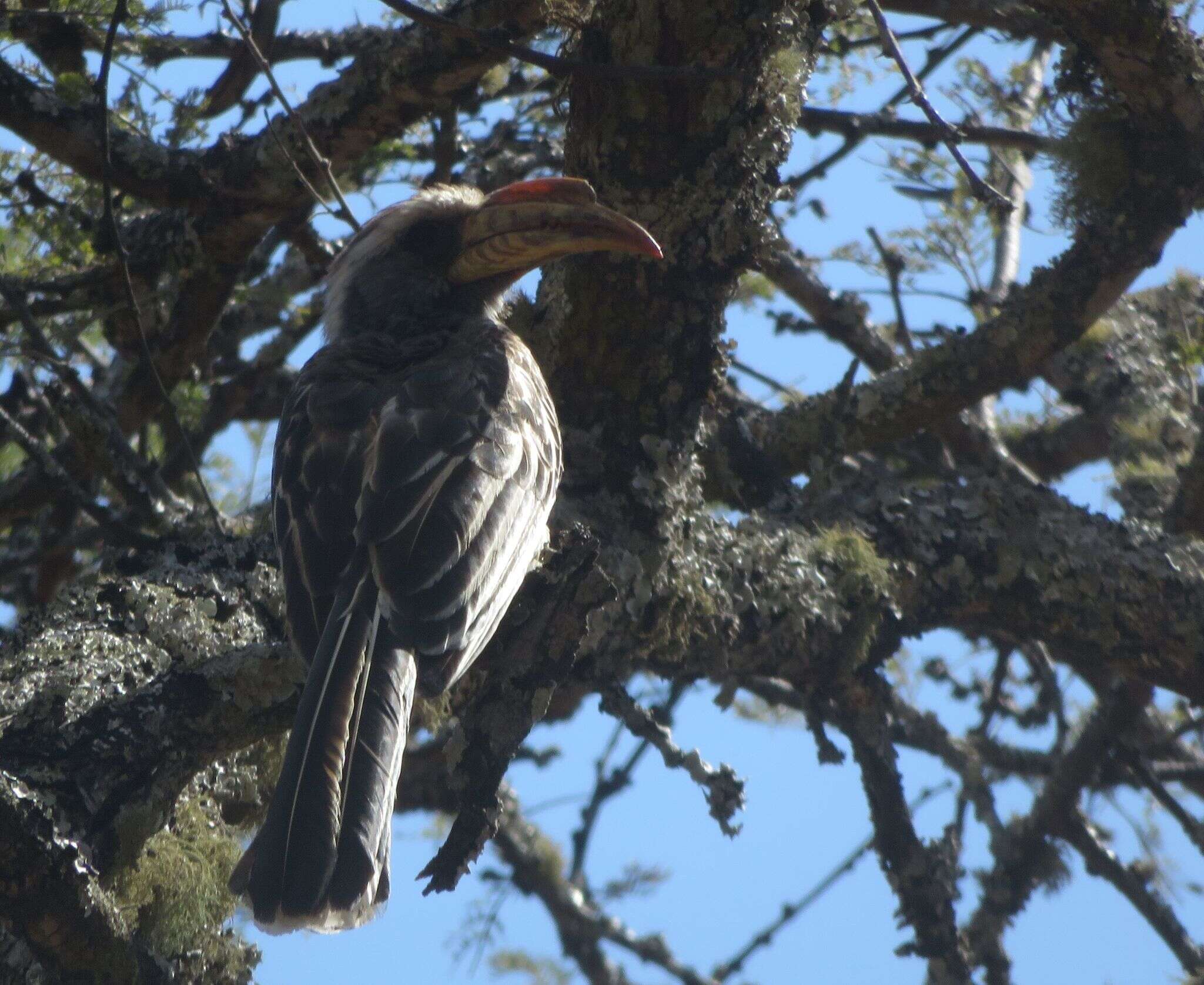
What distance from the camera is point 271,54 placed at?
4.76 meters

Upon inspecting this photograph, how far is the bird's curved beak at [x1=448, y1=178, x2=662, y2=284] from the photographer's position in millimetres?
3170

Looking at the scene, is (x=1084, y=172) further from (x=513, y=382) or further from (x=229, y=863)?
(x=229, y=863)

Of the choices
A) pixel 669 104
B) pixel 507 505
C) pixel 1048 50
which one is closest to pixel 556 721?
pixel 507 505

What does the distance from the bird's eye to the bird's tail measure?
78.6 inches

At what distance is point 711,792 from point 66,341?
257cm

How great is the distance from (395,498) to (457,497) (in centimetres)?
14

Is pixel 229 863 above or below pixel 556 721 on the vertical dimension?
below

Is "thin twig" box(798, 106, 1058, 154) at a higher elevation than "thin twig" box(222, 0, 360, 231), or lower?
higher

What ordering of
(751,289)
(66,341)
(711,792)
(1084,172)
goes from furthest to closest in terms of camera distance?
1. (751,289)
2. (66,341)
3. (1084,172)
4. (711,792)

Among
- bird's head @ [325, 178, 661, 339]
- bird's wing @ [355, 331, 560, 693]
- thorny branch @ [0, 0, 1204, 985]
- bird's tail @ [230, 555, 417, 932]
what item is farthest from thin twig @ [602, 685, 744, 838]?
bird's head @ [325, 178, 661, 339]

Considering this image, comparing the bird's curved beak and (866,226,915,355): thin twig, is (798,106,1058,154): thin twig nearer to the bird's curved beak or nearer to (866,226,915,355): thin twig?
(866,226,915,355): thin twig

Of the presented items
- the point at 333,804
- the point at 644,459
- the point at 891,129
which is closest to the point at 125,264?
the point at 644,459

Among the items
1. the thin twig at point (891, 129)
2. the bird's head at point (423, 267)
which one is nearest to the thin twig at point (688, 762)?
the bird's head at point (423, 267)

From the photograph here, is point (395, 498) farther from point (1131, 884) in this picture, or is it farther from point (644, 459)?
point (1131, 884)
